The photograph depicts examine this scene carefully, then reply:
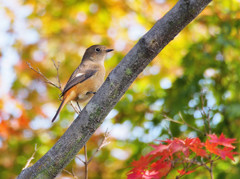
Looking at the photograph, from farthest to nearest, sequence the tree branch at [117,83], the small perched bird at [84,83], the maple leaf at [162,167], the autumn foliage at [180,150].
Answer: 1. the small perched bird at [84,83]
2. the maple leaf at [162,167]
3. the autumn foliage at [180,150]
4. the tree branch at [117,83]

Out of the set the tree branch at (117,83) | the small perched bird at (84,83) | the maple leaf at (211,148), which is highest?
the small perched bird at (84,83)

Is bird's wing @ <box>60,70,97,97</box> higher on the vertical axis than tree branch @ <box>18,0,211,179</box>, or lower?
higher

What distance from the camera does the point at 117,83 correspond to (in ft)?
6.76

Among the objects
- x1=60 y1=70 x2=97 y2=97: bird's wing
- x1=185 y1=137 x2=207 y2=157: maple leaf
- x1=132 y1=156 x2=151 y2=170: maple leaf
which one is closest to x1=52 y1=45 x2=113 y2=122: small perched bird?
x1=60 y1=70 x2=97 y2=97: bird's wing

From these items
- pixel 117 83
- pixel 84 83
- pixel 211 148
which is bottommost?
pixel 211 148

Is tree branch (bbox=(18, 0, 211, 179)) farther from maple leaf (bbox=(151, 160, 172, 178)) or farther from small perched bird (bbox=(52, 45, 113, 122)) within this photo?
small perched bird (bbox=(52, 45, 113, 122))

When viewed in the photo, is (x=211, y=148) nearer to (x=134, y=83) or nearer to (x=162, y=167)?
(x=162, y=167)

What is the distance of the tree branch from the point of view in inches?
73.9

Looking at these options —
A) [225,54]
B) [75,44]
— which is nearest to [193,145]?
[225,54]

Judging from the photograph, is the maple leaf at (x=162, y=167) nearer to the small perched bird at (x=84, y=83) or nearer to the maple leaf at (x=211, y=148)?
the maple leaf at (x=211, y=148)

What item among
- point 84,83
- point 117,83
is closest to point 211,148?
point 117,83

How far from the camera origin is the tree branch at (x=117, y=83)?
6.16 feet

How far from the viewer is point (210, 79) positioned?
4.81 metres

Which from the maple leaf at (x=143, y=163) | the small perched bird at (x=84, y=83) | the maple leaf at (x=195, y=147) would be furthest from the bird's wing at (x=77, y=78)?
the maple leaf at (x=195, y=147)
